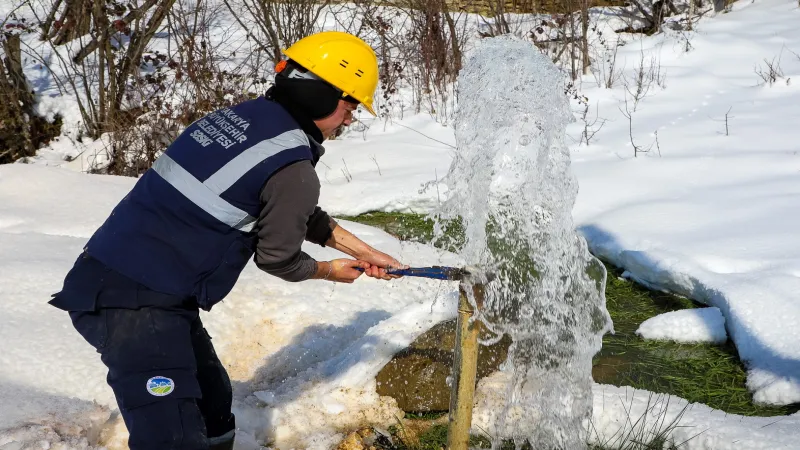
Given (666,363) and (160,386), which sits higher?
(160,386)

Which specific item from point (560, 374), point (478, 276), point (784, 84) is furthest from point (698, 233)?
point (784, 84)

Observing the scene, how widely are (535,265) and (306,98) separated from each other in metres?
2.28

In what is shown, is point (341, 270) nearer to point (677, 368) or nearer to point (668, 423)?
point (668, 423)

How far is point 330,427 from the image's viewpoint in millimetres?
3176

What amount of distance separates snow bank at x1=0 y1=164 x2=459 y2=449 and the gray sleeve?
3.69 ft

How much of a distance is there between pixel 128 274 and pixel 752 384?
2.62 m

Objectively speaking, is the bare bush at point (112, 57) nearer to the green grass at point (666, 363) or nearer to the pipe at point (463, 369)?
the green grass at point (666, 363)

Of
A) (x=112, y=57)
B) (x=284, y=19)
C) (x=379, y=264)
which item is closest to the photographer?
(x=379, y=264)

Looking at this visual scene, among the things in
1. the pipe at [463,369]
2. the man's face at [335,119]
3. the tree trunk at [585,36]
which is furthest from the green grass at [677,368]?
the tree trunk at [585,36]

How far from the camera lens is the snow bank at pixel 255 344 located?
298 cm

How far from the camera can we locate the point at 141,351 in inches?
83.4

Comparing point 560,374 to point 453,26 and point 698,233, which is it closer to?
point 698,233

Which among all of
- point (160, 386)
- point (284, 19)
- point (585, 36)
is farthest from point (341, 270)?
point (585, 36)

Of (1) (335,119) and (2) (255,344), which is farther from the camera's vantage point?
(2) (255,344)
